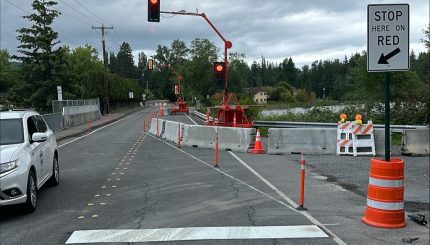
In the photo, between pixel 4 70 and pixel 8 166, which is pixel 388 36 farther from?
pixel 4 70

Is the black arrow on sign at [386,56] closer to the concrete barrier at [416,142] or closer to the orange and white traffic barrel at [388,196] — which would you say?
the orange and white traffic barrel at [388,196]

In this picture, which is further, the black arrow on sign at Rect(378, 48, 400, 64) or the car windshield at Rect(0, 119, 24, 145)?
the car windshield at Rect(0, 119, 24, 145)

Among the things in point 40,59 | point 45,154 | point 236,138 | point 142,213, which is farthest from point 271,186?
point 40,59

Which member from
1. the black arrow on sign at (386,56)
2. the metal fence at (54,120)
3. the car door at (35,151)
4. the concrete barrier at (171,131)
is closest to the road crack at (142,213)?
the car door at (35,151)

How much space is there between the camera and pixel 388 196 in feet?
22.4

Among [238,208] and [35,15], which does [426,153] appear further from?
[35,15]

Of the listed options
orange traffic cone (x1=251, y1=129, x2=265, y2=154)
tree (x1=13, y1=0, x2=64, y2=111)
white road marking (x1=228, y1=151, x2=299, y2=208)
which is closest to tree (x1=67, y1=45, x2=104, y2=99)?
tree (x1=13, y1=0, x2=64, y2=111)

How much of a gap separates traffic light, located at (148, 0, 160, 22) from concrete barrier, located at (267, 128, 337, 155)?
26.3 feet

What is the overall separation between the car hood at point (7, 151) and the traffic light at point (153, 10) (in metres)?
13.7

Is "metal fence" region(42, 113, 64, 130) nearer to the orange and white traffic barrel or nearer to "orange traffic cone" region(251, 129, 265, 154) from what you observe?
"orange traffic cone" region(251, 129, 265, 154)

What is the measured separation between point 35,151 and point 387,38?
20.8 feet

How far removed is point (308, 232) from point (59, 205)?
4.56 m

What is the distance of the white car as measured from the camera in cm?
725

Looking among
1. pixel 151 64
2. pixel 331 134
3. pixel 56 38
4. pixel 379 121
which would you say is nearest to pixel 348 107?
pixel 379 121
